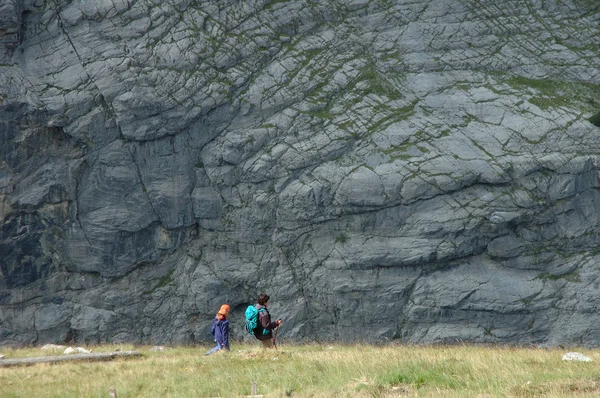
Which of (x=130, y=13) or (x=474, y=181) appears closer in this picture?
(x=474, y=181)

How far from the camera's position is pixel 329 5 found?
1348 inches

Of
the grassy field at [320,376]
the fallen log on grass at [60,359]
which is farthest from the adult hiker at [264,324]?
the fallen log on grass at [60,359]

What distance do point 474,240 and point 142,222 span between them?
45.1 feet

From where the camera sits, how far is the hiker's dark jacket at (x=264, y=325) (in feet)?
60.2

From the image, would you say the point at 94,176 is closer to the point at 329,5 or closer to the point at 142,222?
the point at 142,222

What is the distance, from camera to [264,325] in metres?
18.4

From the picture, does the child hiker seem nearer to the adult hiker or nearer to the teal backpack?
the teal backpack

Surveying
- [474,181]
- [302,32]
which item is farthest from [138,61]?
[474,181]

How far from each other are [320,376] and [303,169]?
56.3ft

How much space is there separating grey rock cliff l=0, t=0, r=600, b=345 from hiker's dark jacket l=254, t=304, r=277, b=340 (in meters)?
11.3

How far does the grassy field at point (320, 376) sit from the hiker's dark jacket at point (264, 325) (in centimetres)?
69

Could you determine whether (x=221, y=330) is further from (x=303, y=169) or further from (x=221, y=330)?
(x=303, y=169)

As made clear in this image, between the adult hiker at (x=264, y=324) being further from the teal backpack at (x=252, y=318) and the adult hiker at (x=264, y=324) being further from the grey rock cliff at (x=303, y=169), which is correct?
the grey rock cliff at (x=303, y=169)

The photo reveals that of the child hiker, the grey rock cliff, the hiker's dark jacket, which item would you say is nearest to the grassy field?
the hiker's dark jacket
